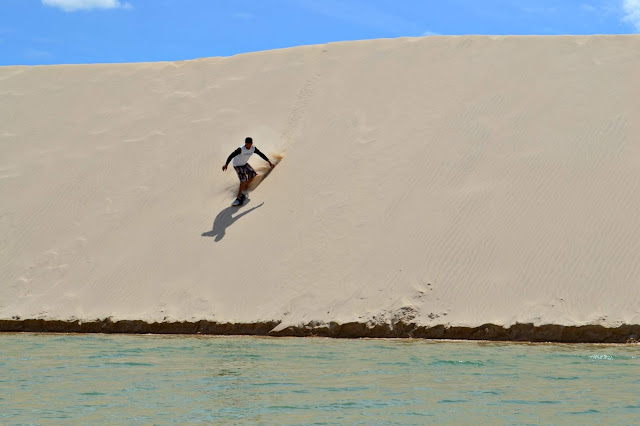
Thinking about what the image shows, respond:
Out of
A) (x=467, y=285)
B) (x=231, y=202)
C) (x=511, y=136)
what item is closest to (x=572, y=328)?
(x=467, y=285)

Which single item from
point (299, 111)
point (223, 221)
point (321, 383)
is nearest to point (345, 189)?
point (223, 221)

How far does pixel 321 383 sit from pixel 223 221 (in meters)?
5.91

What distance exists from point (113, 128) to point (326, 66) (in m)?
3.74

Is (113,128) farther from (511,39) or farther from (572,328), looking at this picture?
(572,328)

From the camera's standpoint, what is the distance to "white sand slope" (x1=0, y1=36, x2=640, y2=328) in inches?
401

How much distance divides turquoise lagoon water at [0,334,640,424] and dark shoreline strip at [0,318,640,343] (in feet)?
1.20

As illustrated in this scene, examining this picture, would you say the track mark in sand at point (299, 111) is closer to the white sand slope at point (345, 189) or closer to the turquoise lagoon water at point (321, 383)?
the white sand slope at point (345, 189)

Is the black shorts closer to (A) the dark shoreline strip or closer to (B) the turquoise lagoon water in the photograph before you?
(A) the dark shoreline strip

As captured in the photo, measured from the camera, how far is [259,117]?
1451 cm

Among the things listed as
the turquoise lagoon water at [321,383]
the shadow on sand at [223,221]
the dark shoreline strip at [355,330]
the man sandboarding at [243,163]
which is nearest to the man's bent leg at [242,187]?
the man sandboarding at [243,163]

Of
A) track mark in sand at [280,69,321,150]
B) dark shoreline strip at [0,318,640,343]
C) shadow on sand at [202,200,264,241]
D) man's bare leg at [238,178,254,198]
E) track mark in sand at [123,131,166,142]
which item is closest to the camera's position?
dark shoreline strip at [0,318,640,343]

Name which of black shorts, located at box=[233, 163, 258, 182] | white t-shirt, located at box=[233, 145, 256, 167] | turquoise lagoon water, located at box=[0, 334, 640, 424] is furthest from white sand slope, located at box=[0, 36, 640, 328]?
turquoise lagoon water, located at box=[0, 334, 640, 424]

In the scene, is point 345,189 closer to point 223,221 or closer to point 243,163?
point 243,163

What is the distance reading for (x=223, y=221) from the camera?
39.9 feet
